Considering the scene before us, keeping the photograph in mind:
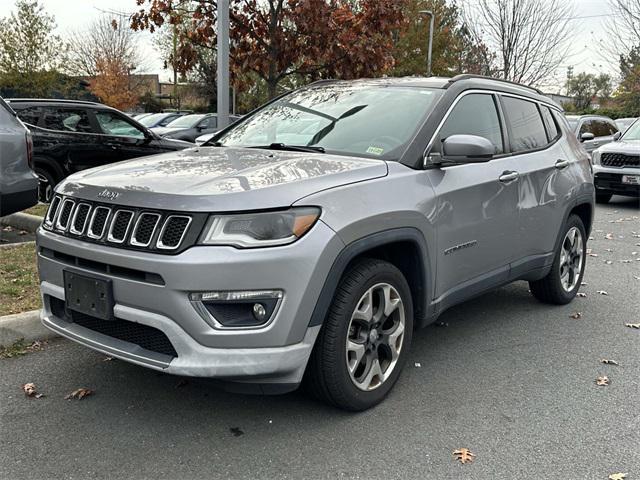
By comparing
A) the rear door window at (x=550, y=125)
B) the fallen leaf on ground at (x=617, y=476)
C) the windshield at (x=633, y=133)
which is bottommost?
the fallen leaf on ground at (x=617, y=476)

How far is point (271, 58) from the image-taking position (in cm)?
823

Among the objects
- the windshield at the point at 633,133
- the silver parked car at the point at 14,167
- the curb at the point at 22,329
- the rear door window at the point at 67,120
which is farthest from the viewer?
the windshield at the point at 633,133

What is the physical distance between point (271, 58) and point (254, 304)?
6064 millimetres

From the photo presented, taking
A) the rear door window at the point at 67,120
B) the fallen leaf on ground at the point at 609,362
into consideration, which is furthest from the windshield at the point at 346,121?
the rear door window at the point at 67,120

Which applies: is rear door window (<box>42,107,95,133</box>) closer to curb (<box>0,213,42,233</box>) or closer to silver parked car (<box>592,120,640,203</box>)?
curb (<box>0,213,42,233</box>)

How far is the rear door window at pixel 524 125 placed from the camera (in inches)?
184

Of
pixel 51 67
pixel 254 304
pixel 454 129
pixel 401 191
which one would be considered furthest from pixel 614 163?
pixel 51 67

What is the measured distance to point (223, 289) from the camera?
2.73 meters

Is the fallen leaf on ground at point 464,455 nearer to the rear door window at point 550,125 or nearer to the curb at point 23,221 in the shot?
the rear door window at point 550,125

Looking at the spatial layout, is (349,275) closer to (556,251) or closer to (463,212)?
(463,212)

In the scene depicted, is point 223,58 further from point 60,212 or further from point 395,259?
point 395,259

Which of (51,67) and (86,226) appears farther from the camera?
(51,67)

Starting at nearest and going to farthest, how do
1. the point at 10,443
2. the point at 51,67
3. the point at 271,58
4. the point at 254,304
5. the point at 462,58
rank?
the point at 254,304 → the point at 10,443 → the point at 271,58 → the point at 462,58 → the point at 51,67

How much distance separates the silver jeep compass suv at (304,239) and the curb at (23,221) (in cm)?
395
